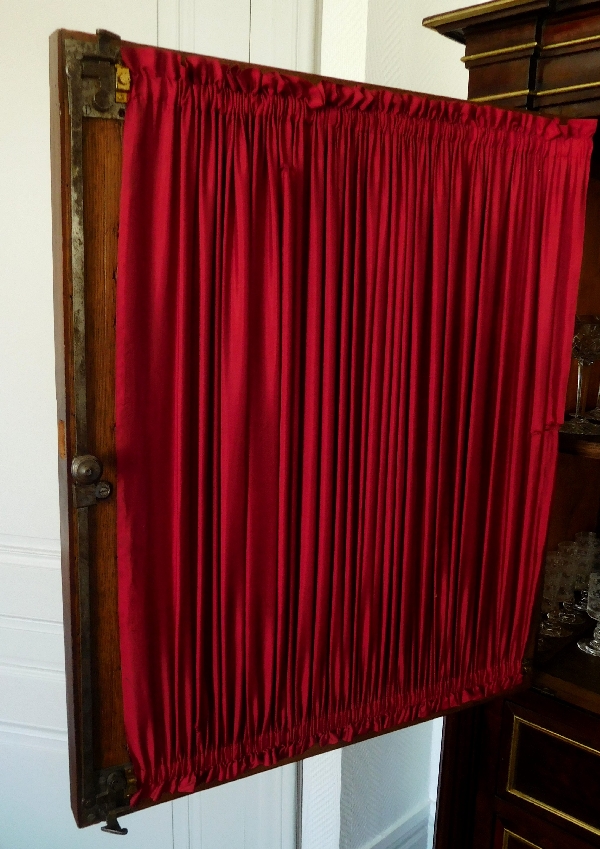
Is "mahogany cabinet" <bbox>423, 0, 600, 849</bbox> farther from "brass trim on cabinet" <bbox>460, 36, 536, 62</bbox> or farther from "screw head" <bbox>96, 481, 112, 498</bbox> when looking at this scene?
"screw head" <bbox>96, 481, 112, 498</bbox>

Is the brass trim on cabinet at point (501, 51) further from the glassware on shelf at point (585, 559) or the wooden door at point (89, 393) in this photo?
the glassware on shelf at point (585, 559)

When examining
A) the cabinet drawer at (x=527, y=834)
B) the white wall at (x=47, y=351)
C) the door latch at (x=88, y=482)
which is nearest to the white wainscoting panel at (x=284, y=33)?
the white wall at (x=47, y=351)

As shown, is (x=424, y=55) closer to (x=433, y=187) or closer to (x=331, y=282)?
(x=433, y=187)

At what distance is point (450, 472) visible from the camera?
43.1 inches

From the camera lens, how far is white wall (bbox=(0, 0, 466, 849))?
1587 mm

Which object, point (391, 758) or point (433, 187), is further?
point (391, 758)

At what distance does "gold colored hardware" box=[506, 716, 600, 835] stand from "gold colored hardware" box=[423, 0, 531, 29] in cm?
122

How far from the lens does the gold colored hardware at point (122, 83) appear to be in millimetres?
770

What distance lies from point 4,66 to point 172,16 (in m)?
0.42

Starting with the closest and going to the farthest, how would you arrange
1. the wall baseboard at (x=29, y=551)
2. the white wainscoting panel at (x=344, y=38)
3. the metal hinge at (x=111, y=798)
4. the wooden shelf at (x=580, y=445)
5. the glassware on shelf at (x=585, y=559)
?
the metal hinge at (x=111, y=798) < the wooden shelf at (x=580, y=445) < the glassware on shelf at (x=585, y=559) < the white wainscoting panel at (x=344, y=38) < the wall baseboard at (x=29, y=551)

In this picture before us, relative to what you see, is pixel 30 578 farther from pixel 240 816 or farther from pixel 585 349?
pixel 585 349

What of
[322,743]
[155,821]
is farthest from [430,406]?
[155,821]

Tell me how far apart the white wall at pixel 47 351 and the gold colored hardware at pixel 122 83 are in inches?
36.2

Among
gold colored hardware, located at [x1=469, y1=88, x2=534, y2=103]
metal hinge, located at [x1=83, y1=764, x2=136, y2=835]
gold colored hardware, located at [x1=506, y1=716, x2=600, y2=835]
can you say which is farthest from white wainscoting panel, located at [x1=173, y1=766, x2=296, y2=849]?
gold colored hardware, located at [x1=469, y1=88, x2=534, y2=103]
